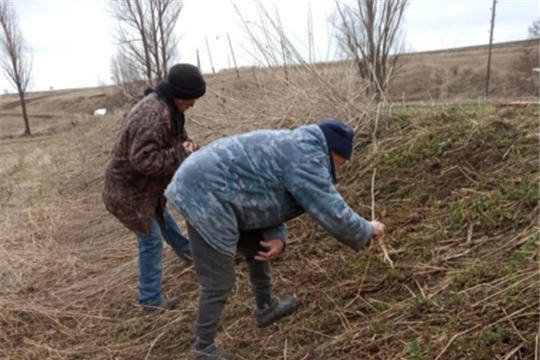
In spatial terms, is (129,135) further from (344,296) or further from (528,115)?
(528,115)

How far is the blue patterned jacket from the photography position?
273cm

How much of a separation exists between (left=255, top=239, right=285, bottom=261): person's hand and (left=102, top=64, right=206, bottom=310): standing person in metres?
1.10

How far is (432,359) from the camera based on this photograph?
2.54 m

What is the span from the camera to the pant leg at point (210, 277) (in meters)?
2.90

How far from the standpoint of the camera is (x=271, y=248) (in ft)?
9.89

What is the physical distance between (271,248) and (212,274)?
0.33 metres

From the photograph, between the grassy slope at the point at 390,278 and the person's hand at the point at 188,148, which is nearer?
the grassy slope at the point at 390,278

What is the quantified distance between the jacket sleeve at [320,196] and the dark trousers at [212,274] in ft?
1.70

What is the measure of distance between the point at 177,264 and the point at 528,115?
3.18 metres

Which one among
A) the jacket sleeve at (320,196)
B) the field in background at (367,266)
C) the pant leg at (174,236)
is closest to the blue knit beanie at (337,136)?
the jacket sleeve at (320,196)

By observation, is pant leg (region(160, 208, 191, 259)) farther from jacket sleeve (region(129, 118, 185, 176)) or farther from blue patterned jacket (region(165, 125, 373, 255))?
blue patterned jacket (region(165, 125, 373, 255))

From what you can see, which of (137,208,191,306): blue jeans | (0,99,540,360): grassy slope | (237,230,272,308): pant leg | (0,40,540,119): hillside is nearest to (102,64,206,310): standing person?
(137,208,191,306): blue jeans

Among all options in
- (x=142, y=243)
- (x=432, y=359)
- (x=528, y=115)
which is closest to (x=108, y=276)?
(x=142, y=243)

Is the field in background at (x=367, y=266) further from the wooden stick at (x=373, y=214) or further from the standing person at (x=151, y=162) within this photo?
the standing person at (x=151, y=162)
